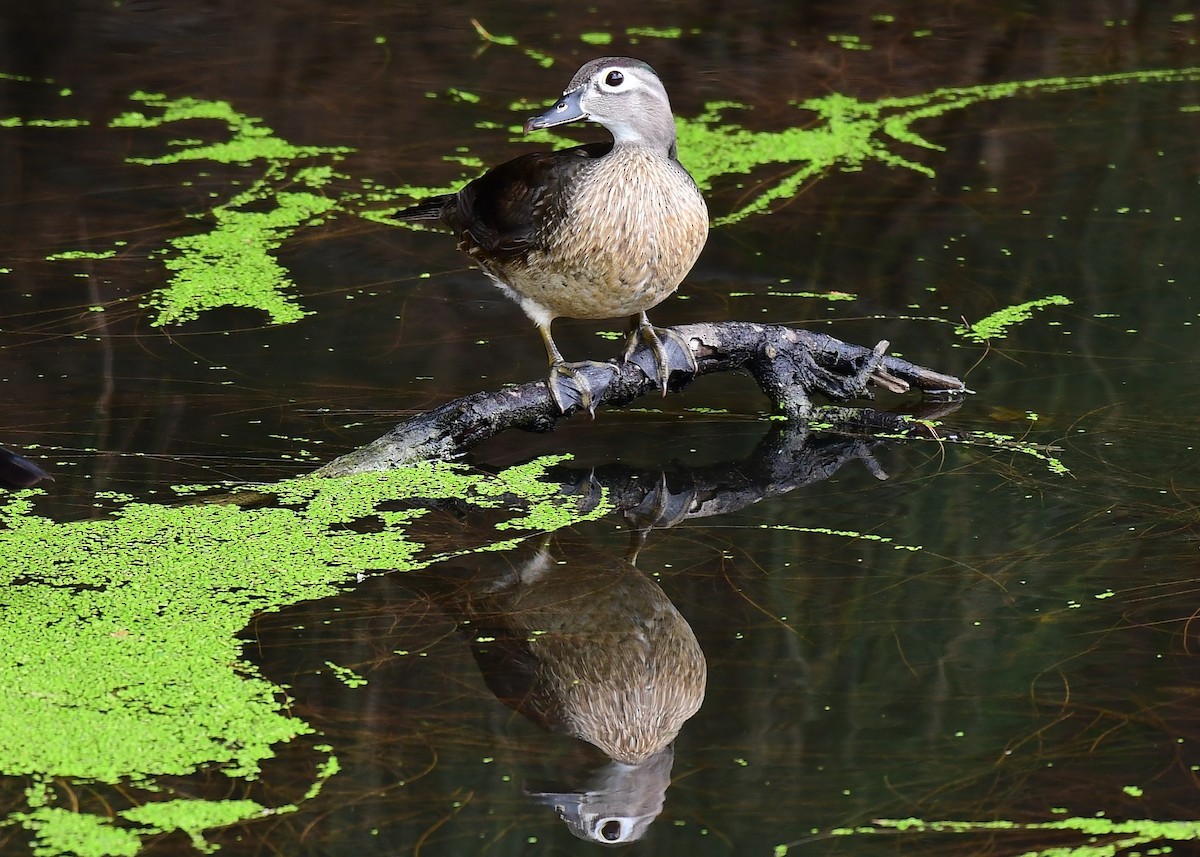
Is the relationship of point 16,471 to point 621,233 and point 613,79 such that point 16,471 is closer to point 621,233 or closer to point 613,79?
point 621,233

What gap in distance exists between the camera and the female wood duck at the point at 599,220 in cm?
357

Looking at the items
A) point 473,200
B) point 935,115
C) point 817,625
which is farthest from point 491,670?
point 935,115

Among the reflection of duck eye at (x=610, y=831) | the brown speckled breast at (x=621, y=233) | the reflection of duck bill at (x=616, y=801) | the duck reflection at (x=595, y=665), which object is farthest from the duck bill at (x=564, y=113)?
the reflection of duck eye at (x=610, y=831)

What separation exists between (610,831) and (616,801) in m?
0.08

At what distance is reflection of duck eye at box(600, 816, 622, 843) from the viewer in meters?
2.44

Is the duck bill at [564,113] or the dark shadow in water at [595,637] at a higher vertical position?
the duck bill at [564,113]

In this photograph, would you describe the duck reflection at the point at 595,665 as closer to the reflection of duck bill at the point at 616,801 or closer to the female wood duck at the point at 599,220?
the reflection of duck bill at the point at 616,801

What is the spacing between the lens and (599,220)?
140 inches

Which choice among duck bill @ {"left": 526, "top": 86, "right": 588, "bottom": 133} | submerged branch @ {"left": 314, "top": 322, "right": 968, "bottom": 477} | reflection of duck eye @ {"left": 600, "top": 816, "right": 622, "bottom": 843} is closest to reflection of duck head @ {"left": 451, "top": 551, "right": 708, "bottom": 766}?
reflection of duck eye @ {"left": 600, "top": 816, "right": 622, "bottom": 843}

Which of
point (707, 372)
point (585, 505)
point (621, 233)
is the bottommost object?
point (585, 505)

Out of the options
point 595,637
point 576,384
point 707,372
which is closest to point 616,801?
point 595,637

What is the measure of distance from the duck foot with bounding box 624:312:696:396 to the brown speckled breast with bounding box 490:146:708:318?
18 centimetres

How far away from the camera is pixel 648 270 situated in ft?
11.8

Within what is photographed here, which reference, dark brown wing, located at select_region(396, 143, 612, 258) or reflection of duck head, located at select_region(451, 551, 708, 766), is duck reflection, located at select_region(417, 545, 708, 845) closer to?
reflection of duck head, located at select_region(451, 551, 708, 766)
